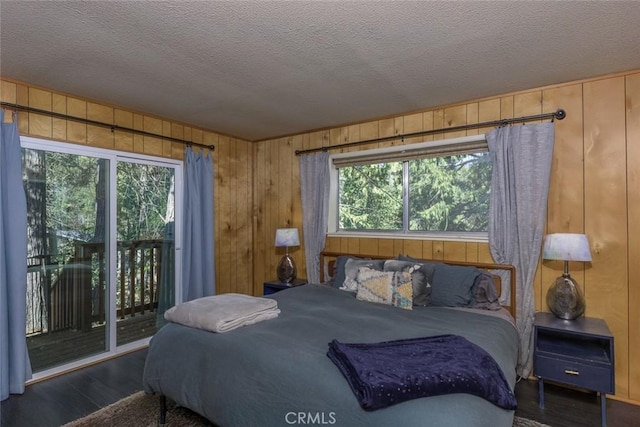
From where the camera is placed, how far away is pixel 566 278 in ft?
8.32

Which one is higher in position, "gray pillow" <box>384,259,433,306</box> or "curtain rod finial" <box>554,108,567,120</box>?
"curtain rod finial" <box>554,108,567,120</box>

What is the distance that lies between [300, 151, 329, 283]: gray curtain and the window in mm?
143

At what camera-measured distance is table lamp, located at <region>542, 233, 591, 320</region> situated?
2.40 meters

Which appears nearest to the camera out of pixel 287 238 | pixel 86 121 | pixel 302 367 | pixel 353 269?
pixel 302 367

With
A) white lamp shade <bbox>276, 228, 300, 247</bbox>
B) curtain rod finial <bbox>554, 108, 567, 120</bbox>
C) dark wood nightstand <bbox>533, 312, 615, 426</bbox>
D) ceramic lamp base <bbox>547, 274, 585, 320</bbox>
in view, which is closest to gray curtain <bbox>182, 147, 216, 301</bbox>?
white lamp shade <bbox>276, 228, 300, 247</bbox>

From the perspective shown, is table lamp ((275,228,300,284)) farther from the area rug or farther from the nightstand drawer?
the nightstand drawer

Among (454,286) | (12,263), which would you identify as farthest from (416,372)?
(12,263)

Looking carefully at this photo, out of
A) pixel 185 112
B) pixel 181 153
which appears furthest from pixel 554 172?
pixel 181 153

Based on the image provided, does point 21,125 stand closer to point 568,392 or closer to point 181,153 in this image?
point 181,153

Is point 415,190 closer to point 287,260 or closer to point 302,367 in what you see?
point 287,260

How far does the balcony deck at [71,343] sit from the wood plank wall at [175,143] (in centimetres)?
109

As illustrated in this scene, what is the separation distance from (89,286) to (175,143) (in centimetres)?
170

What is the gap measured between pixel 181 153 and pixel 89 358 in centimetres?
222

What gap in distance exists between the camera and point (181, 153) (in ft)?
12.8
